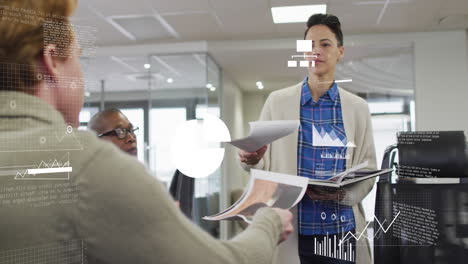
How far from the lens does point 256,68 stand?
66.6 inches

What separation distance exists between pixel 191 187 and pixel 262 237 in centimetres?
69

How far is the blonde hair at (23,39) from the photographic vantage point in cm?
83

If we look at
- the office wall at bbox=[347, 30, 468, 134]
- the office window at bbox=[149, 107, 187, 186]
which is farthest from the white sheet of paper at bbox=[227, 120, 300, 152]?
the office wall at bbox=[347, 30, 468, 134]

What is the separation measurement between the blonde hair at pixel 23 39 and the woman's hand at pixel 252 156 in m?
0.76

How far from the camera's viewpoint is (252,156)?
1.44 metres

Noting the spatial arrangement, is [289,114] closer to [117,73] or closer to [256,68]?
[256,68]

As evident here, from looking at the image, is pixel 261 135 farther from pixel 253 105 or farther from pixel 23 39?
pixel 23 39

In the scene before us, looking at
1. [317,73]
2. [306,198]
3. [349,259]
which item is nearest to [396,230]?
[349,259]

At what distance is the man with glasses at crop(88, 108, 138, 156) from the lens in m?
1.21

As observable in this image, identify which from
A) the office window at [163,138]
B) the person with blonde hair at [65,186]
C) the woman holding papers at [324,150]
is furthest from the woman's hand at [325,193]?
the person with blonde hair at [65,186]

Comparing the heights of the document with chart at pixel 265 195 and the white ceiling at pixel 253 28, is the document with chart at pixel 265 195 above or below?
below

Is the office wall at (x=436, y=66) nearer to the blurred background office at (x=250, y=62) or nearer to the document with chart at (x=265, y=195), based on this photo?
the blurred background office at (x=250, y=62)
